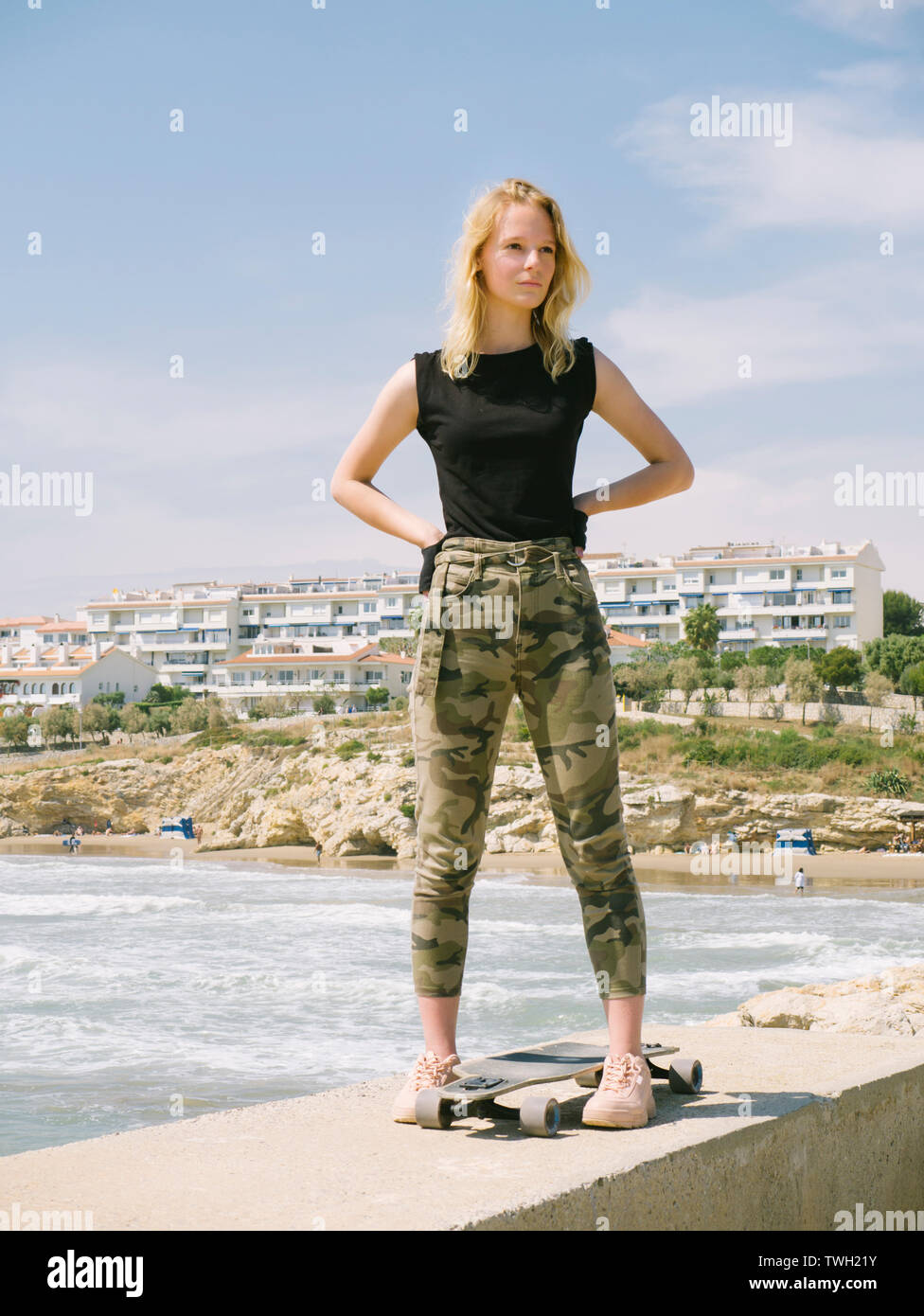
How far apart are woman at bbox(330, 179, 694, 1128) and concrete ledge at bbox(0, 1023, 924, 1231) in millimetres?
207

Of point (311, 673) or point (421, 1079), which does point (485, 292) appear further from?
point (311, 673)

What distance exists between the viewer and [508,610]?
279 cm

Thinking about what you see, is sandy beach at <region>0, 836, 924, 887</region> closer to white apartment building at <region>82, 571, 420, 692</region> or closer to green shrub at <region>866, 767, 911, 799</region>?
green shrub at <region>866, 767, 911, 799</region>

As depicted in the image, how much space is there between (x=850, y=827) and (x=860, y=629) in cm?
3860

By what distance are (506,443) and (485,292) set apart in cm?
44

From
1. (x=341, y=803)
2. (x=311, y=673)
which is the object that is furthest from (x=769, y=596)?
(x=341, y=803)

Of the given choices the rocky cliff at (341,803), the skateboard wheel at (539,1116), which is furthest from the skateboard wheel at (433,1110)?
the rocky cliff at (341,803)

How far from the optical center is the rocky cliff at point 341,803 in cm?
4409

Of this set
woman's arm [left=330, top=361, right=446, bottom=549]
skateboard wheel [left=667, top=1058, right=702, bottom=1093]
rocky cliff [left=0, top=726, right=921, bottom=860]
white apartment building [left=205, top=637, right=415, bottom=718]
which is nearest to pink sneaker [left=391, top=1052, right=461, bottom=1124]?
skateboard wheel [left=667, top=1058, right=702, bottom=1093]

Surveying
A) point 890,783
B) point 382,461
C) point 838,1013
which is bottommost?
point 890,783

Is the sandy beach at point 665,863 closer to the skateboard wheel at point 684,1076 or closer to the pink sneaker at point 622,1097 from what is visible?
the skateboard wheel at point 684,1076

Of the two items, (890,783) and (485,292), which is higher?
(485,292)

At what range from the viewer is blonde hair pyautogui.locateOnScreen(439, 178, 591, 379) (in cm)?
294
